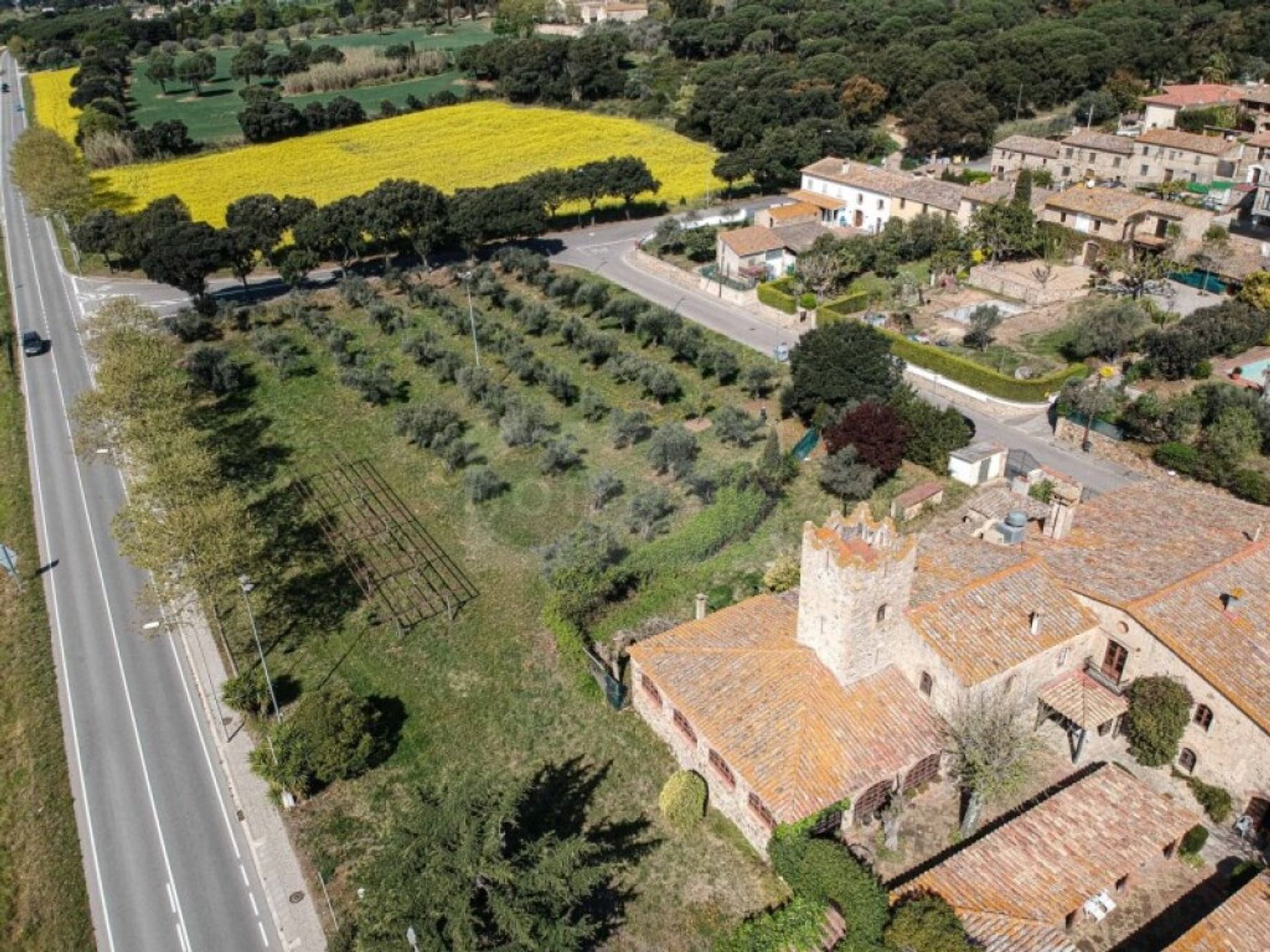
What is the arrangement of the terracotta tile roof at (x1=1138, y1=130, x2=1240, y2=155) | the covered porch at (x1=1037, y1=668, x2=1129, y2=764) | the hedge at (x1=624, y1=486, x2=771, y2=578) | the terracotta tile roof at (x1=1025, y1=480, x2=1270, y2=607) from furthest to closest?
the terracotta tile roof at (x1=1138, y1=130, x2=1240, y2=155), the hedge at (x1=624, y1=486, x2=771, y2=578), the terracotta tile roof at (x1=1025, y1=480, x2=1270, y2=607), the covered porch at (x1=1037, y1=668, x2=1129, y2=764)

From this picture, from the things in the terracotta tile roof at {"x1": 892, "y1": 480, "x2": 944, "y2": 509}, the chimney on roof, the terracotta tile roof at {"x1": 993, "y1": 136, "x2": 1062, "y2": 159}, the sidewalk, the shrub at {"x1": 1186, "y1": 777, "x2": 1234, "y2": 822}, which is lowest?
the sidewalk

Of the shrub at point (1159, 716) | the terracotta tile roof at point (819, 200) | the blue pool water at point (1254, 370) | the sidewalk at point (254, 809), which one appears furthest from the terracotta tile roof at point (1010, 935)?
the terracotta tile roof at point (819, 200)

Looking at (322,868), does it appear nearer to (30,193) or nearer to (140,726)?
(140,726)

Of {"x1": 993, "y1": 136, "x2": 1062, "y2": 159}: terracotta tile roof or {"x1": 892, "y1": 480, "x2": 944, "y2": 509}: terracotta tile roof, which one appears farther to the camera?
{"x1": 993, "y1": 136, "x2": 1062, "y2": 159}: terracotta tile roof

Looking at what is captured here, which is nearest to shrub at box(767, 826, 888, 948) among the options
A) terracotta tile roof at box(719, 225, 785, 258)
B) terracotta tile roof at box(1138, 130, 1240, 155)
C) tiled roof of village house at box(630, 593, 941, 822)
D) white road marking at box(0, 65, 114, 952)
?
tiled roof of village house at box(630, 593, 941, 822)

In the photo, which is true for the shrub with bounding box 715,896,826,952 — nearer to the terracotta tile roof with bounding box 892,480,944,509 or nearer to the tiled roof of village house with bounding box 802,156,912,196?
the terracotta tile roof with bounding box 892,480,944,509

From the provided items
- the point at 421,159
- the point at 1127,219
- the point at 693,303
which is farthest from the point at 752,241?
the point at 421,159
